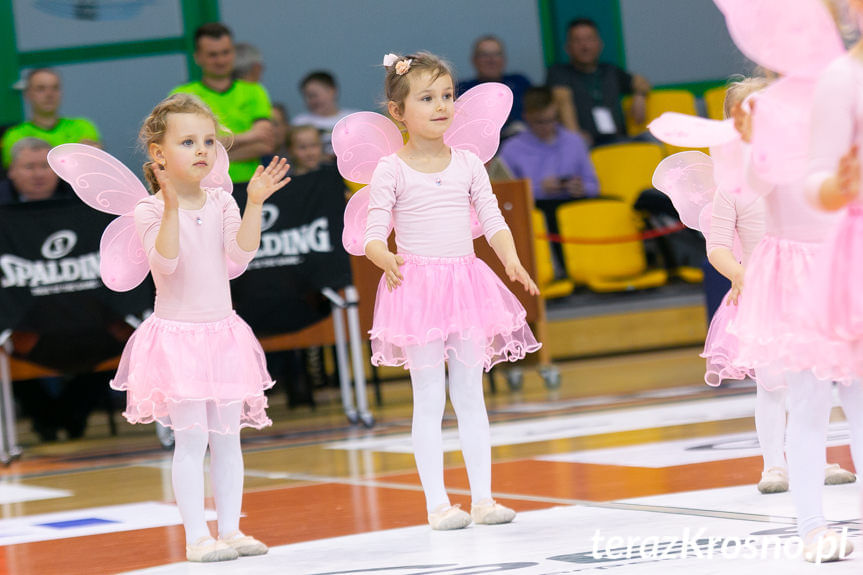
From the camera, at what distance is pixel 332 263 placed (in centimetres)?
735

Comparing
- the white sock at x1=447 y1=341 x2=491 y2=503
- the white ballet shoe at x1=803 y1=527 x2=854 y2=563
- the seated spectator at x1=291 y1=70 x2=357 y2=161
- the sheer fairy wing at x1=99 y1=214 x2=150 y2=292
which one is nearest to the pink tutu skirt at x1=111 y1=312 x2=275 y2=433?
the sheer fairy wing at x1=99 y1=214 x2=150 y2=292

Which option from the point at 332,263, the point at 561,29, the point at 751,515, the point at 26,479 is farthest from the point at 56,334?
the point at 561,29

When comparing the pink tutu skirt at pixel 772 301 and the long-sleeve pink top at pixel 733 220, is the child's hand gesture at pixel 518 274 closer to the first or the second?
the long-sleeve pink top at pixel 733 220

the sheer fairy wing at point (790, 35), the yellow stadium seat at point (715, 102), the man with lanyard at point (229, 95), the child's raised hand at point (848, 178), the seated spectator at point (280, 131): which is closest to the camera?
the child's raised hand at point (848, 178)

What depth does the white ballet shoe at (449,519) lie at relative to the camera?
3.87m

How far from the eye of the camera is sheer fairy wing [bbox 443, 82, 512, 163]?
4.55m

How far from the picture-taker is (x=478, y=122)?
4.56 meters

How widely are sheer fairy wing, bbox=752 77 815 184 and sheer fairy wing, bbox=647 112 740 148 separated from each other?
215 millimetres

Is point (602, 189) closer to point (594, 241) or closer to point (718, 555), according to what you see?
point (594, 241)

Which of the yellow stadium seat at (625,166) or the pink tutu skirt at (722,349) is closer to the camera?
the pink tutu skirt at (722,349)

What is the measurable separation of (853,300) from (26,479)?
15.6ft

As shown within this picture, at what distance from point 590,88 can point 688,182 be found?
6882 mm

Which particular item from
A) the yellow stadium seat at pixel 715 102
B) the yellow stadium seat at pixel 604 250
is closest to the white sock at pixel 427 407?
the yellow stadium seat at pixel 604 250

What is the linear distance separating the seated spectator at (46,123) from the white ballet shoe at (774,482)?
17.6ft
